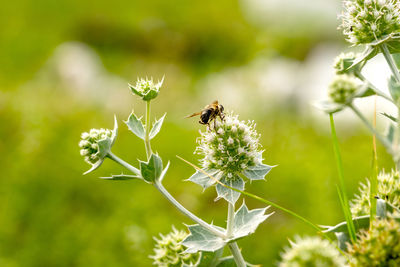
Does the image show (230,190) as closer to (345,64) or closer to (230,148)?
(230,148)

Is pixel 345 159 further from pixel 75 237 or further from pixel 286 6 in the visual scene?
pixel 286 6

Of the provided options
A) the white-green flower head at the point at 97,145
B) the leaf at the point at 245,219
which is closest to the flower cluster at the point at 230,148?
the leaf at the point at 245,219

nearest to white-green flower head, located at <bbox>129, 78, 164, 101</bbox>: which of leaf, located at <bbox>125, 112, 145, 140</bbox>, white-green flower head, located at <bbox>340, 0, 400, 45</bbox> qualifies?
leaf, located at <bbox>125, 112, 145, 140</bbox>

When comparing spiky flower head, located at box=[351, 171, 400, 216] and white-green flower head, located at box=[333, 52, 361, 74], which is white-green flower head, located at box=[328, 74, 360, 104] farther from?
spiky flower head, located at box=[351, 171, 400, 216]

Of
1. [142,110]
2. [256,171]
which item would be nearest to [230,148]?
[256,171]

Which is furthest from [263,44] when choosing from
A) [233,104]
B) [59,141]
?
[59,141]

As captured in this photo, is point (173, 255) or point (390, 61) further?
point (173, 255)
